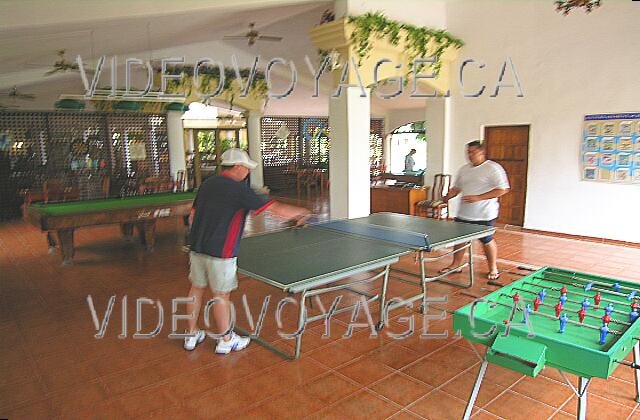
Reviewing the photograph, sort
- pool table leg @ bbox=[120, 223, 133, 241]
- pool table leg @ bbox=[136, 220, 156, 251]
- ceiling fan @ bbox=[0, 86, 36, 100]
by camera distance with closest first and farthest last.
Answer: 1. pool table leg @ bbox=[136, 220, 156, 251]
2. pool table leg @ bbox=[120, 223, 133, 241]
3. ceiling fan @ bbox=[0, 86, 36, 100]

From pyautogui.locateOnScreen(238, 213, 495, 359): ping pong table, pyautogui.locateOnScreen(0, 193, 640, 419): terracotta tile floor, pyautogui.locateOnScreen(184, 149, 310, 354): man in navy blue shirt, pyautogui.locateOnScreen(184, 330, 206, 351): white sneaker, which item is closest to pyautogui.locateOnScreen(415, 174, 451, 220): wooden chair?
pyautogui.locateOnScreen(238, 213, 495, 359): ping pong table

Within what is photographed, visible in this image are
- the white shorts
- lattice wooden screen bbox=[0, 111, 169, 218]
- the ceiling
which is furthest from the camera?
lattice wooden screen bbox=[0, 111, 169, 218]

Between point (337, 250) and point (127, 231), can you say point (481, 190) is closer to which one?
point (337, 250)

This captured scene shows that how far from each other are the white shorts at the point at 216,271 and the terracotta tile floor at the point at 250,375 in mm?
547

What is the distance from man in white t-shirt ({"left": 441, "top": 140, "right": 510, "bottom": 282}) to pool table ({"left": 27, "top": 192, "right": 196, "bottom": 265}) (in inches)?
151

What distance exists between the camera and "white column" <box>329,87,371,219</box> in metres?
5.68

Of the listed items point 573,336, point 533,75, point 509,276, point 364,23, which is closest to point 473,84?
point 533,75

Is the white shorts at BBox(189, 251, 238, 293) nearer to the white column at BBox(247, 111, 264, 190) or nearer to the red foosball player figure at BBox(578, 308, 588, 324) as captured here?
the red foosball player figure at BBox(578, 308, 588, 324)

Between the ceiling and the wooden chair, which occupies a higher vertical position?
the ceiling

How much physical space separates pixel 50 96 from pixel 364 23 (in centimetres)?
772

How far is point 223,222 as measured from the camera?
10.1 ft

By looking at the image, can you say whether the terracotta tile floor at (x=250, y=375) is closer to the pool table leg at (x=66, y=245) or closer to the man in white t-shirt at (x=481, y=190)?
the man in white t-shirt at (x=481, y=190)

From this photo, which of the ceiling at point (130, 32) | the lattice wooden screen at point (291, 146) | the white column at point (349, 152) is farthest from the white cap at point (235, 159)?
the lattice wooden screen at point (291, 146)

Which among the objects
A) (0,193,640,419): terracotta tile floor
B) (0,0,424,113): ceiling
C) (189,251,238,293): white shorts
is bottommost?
(0,193,640,419): terracotta tile floor
